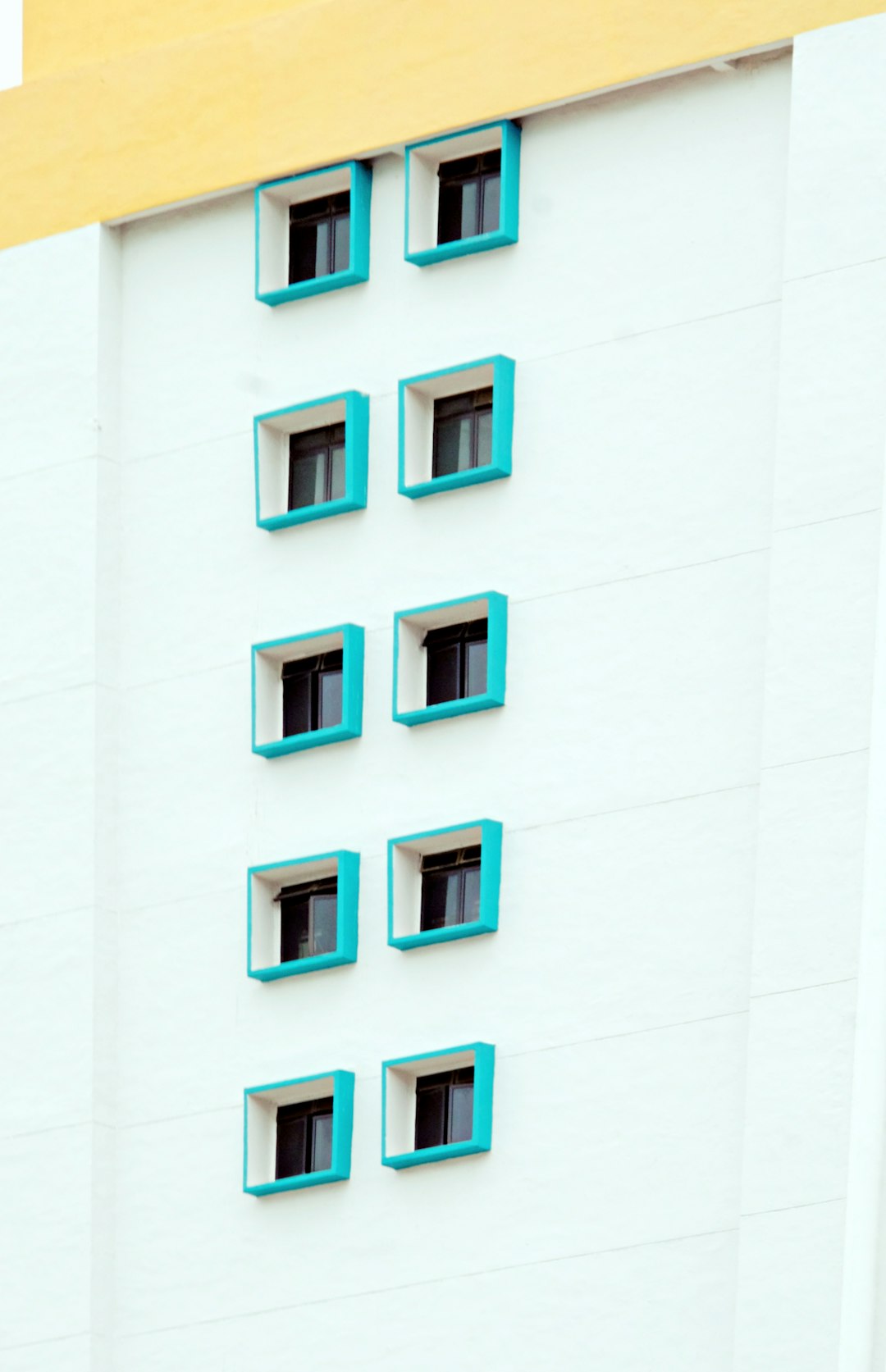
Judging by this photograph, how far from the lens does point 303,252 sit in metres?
41.3

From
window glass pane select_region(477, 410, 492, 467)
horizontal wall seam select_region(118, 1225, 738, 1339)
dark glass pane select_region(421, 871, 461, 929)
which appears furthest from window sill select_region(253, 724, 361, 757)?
horizontal wall seam select_region(118, 1225, 738, 1339)

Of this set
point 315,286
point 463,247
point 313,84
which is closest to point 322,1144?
point 315,286

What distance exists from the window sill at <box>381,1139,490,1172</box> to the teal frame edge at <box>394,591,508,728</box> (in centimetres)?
391

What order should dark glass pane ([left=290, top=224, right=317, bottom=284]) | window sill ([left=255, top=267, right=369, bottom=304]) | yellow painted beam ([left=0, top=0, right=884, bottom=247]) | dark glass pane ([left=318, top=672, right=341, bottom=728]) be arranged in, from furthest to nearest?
dark glass pane ([left=290, top=224, right=317, bottom=284]) → window sill ([left=255, top=267, right=369, bottom=304]) → dark glass pane ([left=318, top=672, right=341, bottom=728]) → yellow painted beam ([left=0, top=0, right=884, bottom=247])

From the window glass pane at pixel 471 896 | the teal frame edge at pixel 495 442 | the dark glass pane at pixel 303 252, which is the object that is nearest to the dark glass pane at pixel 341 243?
the dark glass pane at pixel 303 252

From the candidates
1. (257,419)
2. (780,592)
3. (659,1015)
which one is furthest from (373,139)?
(659,1015)

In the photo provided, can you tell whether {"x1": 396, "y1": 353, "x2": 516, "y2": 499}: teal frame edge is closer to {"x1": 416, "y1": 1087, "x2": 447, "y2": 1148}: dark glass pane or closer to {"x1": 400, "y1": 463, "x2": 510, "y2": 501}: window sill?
{"x1": 400, "y1": 463, "x2": 510, "y2": 501}: window sill

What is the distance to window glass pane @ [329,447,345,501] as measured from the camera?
40494 millimetres

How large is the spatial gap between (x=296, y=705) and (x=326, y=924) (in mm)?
2181

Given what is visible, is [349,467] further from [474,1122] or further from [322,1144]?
[474,1122]

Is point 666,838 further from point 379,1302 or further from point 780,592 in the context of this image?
point 379,1302

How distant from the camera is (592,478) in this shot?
38812mm

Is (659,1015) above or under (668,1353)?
above

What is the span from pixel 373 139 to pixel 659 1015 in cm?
913
